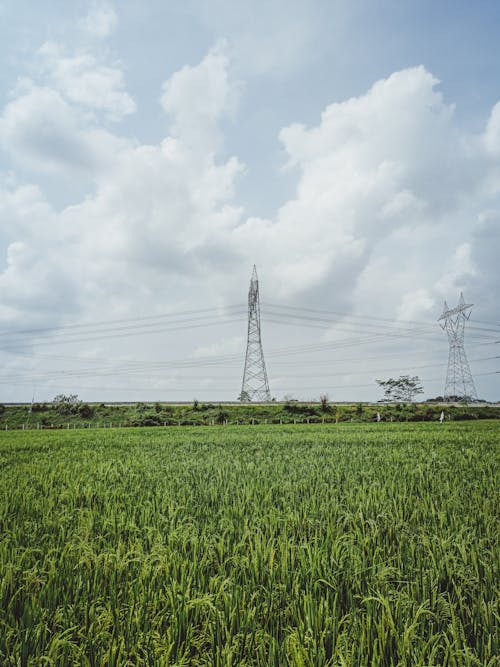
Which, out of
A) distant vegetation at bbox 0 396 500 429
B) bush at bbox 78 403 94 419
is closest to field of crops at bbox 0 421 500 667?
distant vegetation at bbox 0 396 500 429

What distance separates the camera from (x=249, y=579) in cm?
313

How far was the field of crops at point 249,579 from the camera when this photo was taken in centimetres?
226

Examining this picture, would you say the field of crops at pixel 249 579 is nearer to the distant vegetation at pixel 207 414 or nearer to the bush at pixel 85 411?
the distant vegetation at pixel 207 414

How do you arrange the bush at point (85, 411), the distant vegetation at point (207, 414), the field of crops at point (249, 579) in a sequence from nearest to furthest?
the field of crops at point (249, 579) < the distant vegetation at point (207, 414) < the bush at point (85, 411)

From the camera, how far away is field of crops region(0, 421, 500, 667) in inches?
89.0

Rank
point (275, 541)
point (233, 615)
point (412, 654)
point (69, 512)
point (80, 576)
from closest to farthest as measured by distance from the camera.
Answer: point (412, 654) < point (233, 615) < point (80, 576) < point (275, 541) < point (69, 512)

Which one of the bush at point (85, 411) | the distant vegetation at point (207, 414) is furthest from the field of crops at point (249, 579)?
the bush at point (85, 411)

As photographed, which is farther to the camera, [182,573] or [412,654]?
[182,573]

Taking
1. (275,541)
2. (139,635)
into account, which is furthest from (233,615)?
(275,541)

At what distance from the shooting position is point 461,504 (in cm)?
559

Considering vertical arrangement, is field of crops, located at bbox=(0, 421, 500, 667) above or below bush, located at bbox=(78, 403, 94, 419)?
above

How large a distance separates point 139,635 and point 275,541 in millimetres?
1969

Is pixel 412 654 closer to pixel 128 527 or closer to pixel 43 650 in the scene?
pixel 43 650

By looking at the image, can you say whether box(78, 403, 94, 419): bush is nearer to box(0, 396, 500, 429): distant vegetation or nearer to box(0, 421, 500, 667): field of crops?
box(0, 396, 500, 429): distant vegetation
